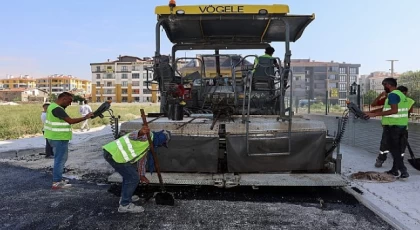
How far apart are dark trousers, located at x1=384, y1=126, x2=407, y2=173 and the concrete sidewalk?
0.27 meters

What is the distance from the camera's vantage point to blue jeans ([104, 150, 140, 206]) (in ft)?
14.5

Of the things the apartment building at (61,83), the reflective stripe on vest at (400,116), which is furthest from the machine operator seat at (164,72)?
the apartment building at (61,83)

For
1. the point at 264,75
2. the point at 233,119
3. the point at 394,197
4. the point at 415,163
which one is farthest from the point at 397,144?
the point at 233,119

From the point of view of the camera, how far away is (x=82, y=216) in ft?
14.3

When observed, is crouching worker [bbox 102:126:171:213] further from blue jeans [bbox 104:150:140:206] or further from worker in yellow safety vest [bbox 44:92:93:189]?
worker in yellow safety vest [bbox 44:92:93:189]

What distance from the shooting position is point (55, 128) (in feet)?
19.6

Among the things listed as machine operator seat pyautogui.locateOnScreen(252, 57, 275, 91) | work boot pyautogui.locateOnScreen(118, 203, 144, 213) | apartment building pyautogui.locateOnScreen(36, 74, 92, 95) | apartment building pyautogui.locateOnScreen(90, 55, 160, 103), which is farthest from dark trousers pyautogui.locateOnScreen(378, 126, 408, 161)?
apartment building pyautogui.locateOnScreen(36, 74, 92, 95)

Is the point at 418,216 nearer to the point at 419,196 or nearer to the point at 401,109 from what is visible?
the point at 419,196

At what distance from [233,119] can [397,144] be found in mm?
2995

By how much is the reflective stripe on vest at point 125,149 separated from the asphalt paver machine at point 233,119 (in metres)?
0.59

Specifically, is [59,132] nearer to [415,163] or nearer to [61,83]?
[415,163]

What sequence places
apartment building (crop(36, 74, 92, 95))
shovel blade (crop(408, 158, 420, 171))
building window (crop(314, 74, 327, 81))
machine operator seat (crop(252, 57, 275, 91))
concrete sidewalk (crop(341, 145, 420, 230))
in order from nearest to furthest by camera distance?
concrete sidewalk (crop(341, 145, 420, 230)) < machine operator seat (crop(252, 57, 275, 91)) < shovel blade (crop(408, 158, 420, 171)) < building window (crop(314, 74, 327, 81)) < apartment building (crop(36, 74, 92, 95))

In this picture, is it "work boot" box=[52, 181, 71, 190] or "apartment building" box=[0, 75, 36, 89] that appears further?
"apartment building" box=[0, 75, 36, 89]

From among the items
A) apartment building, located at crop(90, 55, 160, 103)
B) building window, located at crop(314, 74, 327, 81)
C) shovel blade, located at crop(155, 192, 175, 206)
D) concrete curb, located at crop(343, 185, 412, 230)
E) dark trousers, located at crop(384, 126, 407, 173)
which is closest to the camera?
concrete curb, located at crop(343, 185, 412, 230)
